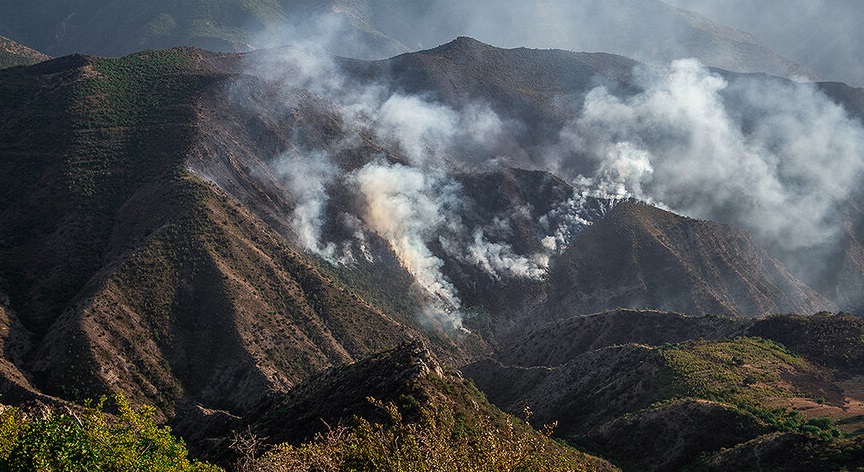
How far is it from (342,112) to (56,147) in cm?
7999

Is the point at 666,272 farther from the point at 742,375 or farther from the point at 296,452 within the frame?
the point at 296,452

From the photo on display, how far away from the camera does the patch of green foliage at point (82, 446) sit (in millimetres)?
35062

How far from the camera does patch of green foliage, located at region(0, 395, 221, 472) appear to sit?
35062 millimetres

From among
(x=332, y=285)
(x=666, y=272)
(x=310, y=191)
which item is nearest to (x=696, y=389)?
(x=332, y=285)

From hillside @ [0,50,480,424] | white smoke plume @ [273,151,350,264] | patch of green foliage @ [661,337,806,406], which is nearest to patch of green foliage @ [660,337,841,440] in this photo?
patch of green foliage @ [661,337,806,406]

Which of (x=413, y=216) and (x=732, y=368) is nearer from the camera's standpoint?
(x=732, y=368)

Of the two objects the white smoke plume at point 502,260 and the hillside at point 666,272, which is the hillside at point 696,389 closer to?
the hillside at point 666,272

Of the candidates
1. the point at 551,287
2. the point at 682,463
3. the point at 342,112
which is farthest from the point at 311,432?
the point at 342,112

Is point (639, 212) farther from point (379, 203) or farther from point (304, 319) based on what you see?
point (304, 319)

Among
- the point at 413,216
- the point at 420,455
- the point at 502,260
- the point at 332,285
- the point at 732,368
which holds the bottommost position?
the point at 420,455

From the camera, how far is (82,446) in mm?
36062

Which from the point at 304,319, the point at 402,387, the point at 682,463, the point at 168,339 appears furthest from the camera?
the point at 304,319

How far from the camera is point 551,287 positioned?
17850cm

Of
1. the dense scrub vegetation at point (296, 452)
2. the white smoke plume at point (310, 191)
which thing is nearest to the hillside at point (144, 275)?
the white smoke plume at point (310, 191)
